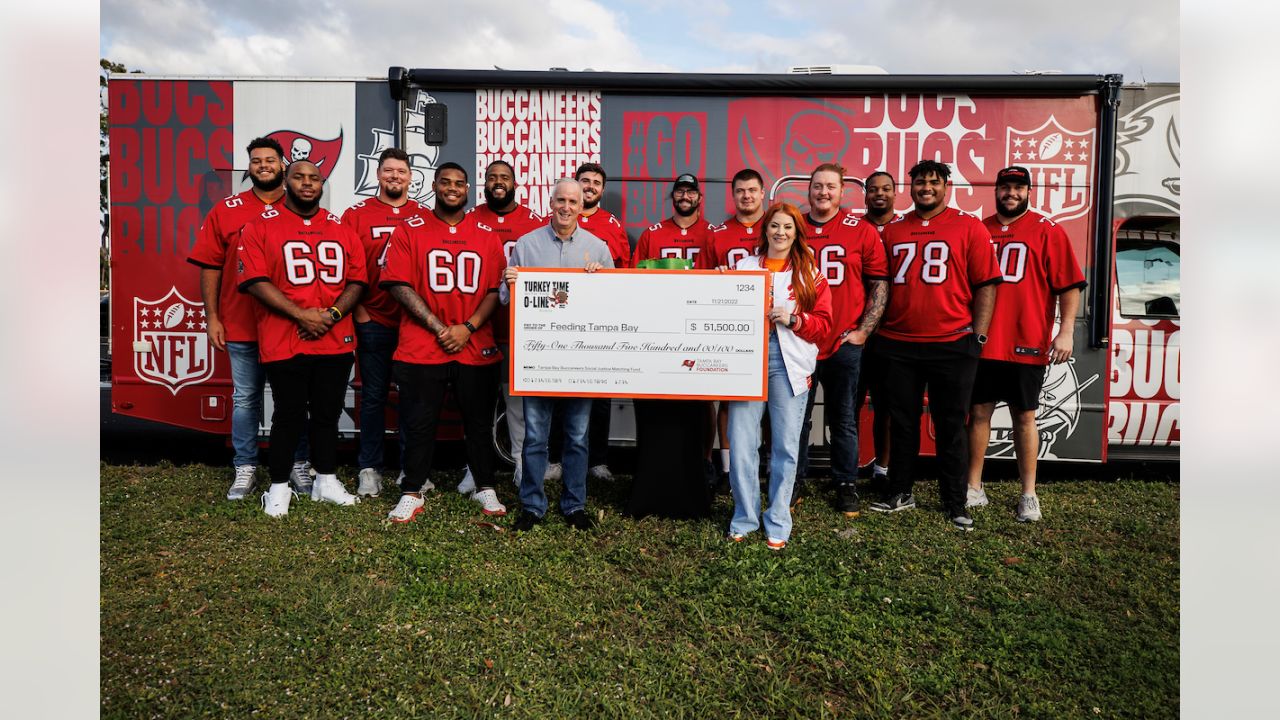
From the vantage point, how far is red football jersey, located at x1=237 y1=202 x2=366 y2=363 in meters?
4.38

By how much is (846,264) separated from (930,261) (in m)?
0.53

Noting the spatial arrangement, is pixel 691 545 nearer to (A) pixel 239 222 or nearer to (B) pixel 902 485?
(B) pixel 902 485

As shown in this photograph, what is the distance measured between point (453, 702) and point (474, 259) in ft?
9.02

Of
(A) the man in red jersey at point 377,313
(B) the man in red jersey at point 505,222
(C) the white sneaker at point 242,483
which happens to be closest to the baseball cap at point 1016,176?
(B) the man in red jersey at point 505,222

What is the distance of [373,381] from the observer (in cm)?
504

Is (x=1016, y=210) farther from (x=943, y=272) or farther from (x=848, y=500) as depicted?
(x=848, y=500)

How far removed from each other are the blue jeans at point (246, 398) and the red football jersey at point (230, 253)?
11cm

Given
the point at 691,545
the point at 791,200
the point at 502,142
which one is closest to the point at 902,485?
the point at 691,545

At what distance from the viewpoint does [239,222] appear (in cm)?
468

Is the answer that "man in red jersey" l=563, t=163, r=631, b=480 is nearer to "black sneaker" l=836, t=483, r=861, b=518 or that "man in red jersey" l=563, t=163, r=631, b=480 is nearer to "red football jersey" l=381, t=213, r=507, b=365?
"red football jersey" l=381, t=213, r=507, b=365

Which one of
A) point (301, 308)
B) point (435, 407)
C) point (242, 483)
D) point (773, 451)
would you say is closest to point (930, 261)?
point (773, 451)

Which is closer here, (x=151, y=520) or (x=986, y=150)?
(x=151, y=520)

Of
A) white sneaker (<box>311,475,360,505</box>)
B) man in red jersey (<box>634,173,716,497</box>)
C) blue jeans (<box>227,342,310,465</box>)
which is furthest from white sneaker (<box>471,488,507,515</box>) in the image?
man in red jersey (<box>634,173,716,497</box>)

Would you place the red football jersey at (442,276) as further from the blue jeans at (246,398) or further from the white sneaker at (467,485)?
the blue jeans at (246,398)
